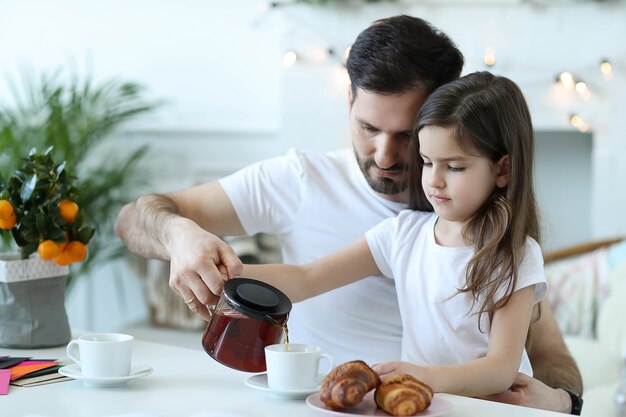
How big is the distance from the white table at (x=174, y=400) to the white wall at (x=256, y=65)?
2.59 metres

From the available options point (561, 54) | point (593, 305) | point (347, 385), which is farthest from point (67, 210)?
point (561, 54)

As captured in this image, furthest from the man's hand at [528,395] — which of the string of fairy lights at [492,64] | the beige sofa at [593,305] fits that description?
the string of fairy lights at [492,64]

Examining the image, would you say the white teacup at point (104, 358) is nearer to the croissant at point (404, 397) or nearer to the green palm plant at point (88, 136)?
the croissant at point (404, 397)

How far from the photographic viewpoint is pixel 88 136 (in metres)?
3.71

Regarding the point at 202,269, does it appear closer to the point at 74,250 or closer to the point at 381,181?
the point at 74,250

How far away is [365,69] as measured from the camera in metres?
1.76

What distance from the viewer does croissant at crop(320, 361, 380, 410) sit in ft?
3.70

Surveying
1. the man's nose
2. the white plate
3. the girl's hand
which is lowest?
the white plate

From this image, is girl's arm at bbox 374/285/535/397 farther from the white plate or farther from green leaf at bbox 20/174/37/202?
green leaf at bbox 20/174/37/202

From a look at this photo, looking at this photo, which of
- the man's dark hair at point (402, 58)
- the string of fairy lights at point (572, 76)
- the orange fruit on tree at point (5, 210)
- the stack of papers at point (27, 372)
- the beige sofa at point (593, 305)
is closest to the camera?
the stack of papers at point (27, 372)

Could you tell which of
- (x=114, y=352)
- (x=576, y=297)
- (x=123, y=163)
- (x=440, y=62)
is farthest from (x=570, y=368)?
(x=123, y=163)

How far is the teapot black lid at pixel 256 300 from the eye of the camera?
1.25m

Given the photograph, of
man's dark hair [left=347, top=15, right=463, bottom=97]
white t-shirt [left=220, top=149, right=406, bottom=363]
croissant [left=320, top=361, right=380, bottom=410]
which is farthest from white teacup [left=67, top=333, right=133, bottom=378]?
man's dark hair [left=347, top=15, right=463, bottom=97]

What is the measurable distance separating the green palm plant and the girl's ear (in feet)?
7.47
